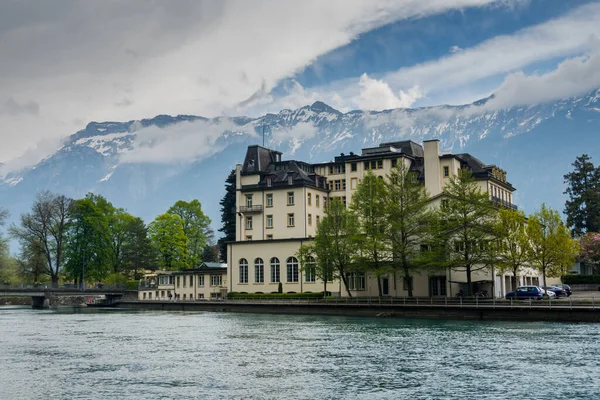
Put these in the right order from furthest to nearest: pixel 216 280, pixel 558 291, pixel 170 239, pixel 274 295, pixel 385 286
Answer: pixel 170 239
pixel 216 280
pixel 274 295
pixel 385 286
pixel 558 291

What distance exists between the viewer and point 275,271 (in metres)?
92.1

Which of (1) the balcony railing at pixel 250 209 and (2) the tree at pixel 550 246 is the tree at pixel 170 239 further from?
(2) the tree at pixel 550 246

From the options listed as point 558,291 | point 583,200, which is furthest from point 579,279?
point 583,200

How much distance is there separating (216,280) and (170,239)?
14.5 m

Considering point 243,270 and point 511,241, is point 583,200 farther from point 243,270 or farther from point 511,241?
point 243,270

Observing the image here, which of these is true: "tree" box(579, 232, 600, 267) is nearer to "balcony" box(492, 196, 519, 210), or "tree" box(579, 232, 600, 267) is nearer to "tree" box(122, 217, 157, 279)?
"balcony" box(492, 196, 519, 210)

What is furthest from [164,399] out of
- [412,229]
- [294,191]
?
[294,191]

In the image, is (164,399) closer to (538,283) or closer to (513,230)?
(513,230)

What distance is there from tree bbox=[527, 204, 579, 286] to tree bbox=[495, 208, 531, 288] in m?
0.87

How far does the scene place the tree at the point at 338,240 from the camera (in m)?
79.2

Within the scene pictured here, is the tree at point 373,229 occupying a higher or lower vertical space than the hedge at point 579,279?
higher

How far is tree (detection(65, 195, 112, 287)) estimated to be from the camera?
110500 millimetres

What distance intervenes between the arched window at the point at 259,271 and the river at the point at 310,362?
115 feet

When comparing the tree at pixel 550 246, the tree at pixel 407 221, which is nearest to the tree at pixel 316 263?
the tree at pixel 407 221
